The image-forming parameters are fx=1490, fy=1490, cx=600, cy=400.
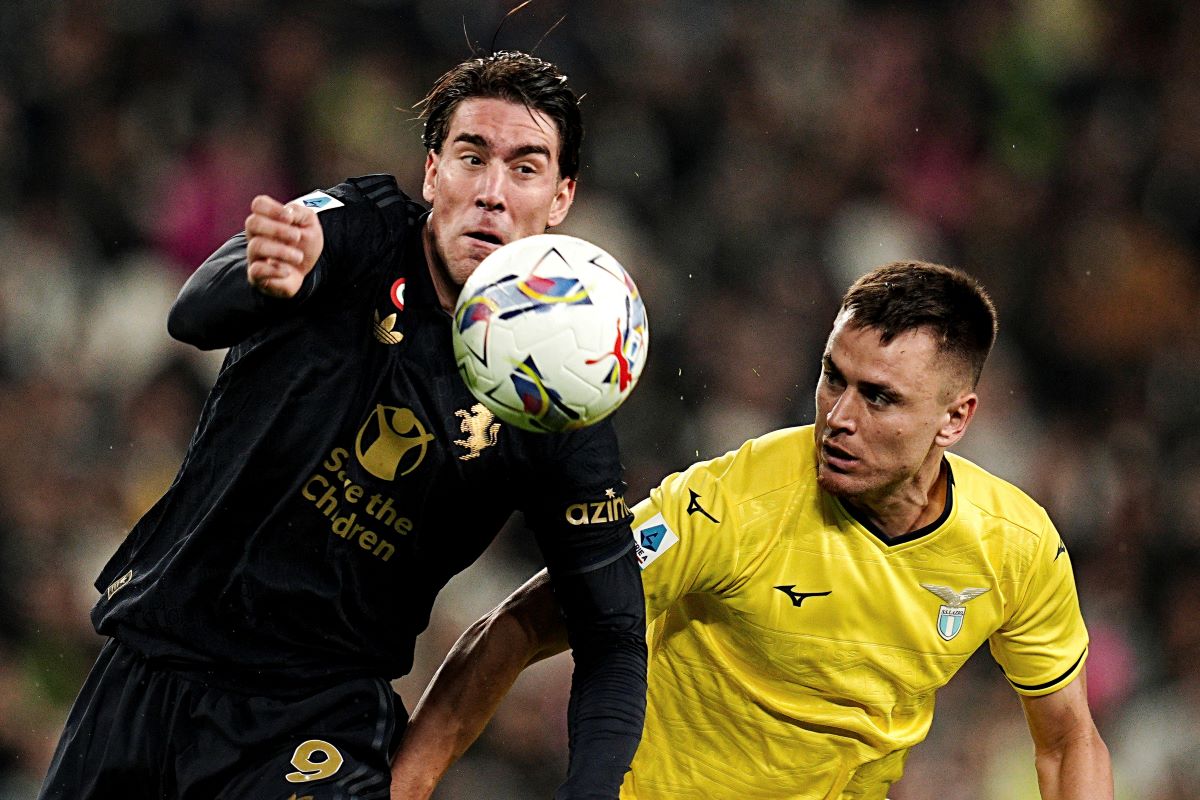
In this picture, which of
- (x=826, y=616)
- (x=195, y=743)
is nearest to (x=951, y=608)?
(x=826, y=616)

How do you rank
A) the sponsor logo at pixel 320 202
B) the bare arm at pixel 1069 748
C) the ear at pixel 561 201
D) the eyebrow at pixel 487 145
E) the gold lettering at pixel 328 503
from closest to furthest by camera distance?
the sponsor logo at pixel 320 202 < the gold lettering at pixel 328 503 < the eyebrow at pixel 487 145 < the ear at pixel 561 201 < the bare arm at pixel 1069 748

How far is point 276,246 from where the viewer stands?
115 inches

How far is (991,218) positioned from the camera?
317 inches

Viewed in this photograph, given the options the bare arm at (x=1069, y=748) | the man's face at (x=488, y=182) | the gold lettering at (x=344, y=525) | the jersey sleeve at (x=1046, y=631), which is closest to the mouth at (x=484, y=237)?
the man's face at (x=488, y=182)

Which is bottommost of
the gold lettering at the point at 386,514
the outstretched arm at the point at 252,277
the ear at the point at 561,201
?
the gold lettering at the point at 386,514

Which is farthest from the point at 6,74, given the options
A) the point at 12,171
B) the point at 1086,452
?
the point at 1086,452

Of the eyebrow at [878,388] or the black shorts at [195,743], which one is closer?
the black shorts at [195,743]

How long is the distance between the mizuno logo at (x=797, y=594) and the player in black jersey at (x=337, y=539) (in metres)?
0.71

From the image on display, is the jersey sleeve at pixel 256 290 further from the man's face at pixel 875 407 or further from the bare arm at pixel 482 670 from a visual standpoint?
the man's face at pixel 875 407

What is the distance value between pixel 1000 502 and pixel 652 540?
39.8 inches

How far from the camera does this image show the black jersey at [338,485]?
326 centimetres

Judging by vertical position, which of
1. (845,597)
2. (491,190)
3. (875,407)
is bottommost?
(845,597)

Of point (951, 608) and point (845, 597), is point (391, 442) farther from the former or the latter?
point (951, 608)

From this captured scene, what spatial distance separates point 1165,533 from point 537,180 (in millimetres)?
5407
